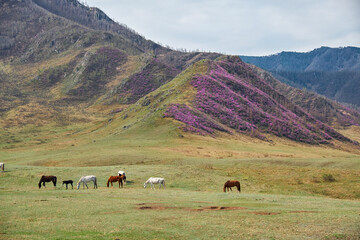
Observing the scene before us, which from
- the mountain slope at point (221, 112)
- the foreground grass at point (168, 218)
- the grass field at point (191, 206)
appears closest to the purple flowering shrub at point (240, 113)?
the mountain slope at point (221, 112)

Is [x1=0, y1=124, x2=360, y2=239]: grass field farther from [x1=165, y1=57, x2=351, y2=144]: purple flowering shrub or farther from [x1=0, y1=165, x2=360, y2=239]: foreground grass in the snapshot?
[x1=165, y1=57, x2=351, y2=144]: purple flowering shrub

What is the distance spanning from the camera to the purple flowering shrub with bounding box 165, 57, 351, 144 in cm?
14650

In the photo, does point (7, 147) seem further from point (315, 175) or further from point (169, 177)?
point (315, 175)

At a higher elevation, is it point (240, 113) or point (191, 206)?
point (240, 113)

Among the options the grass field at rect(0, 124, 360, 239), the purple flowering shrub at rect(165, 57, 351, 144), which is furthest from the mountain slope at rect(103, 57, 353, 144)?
the grass field at rect(0, 124, 360, 239)

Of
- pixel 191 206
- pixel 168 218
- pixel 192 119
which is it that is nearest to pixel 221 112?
pixel 192 119

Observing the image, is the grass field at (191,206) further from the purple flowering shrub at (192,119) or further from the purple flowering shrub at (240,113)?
the purple flowering shrub at (240,113)

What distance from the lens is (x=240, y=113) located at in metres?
165

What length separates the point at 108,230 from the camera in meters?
23.3

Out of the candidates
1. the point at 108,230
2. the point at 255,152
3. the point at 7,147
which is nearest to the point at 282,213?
the point at 108,230

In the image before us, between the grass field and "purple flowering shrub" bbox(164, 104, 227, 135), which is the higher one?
"purple flowering shrub" bbox(164, 104, 227, 135)

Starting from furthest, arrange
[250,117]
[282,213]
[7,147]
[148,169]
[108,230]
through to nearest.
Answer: [250,117] → [7,147] → [148,169] → [282,213] → [108,230]

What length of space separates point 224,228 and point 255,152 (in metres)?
87.7

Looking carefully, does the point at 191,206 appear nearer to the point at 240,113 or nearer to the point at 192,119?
the point at 192,119
